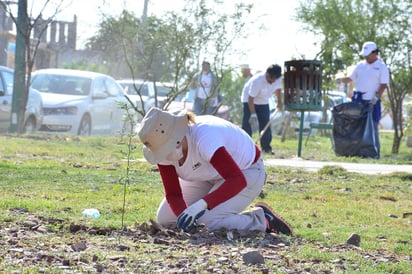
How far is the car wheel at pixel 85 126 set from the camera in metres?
21.4

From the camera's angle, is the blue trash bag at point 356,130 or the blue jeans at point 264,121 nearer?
the blue trash bag at point 356,130

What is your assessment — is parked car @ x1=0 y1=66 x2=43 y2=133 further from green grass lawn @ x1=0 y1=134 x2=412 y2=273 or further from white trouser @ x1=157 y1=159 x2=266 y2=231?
white trouser @ x1=157 y1=159 x2=266 y2=231

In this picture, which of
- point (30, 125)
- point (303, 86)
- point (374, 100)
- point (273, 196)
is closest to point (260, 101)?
point (303, 86)

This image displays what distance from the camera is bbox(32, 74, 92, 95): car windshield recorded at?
2150 centimetres

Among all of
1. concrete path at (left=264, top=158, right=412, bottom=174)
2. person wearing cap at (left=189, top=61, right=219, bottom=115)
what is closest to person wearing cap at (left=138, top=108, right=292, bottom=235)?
concrete path at (left=264, top=158, right=412, bottom=174)

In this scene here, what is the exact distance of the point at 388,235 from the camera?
8.00 metres

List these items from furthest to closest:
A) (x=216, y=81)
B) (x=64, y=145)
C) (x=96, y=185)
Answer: (x=216, y=81)
(x=64, y=145)
(x=96, y=185)

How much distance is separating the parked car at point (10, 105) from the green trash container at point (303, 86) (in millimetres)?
5257

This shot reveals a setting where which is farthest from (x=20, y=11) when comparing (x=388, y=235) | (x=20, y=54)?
(x=388, y=235)

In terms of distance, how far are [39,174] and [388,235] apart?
4.53 m

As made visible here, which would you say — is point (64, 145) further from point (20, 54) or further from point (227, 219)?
point (227, 219)

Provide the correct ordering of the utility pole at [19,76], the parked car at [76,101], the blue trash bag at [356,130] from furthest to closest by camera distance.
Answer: the parked car at [76,101], the utility pole at [19,76], the blue trash bag at [356,130]

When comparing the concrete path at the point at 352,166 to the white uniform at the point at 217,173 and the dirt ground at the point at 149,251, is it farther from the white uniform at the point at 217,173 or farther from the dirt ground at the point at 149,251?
the dirt ground at the point at 149,251

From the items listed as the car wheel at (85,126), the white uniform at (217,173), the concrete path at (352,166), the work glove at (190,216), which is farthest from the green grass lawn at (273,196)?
the car wheel at (85,126)
